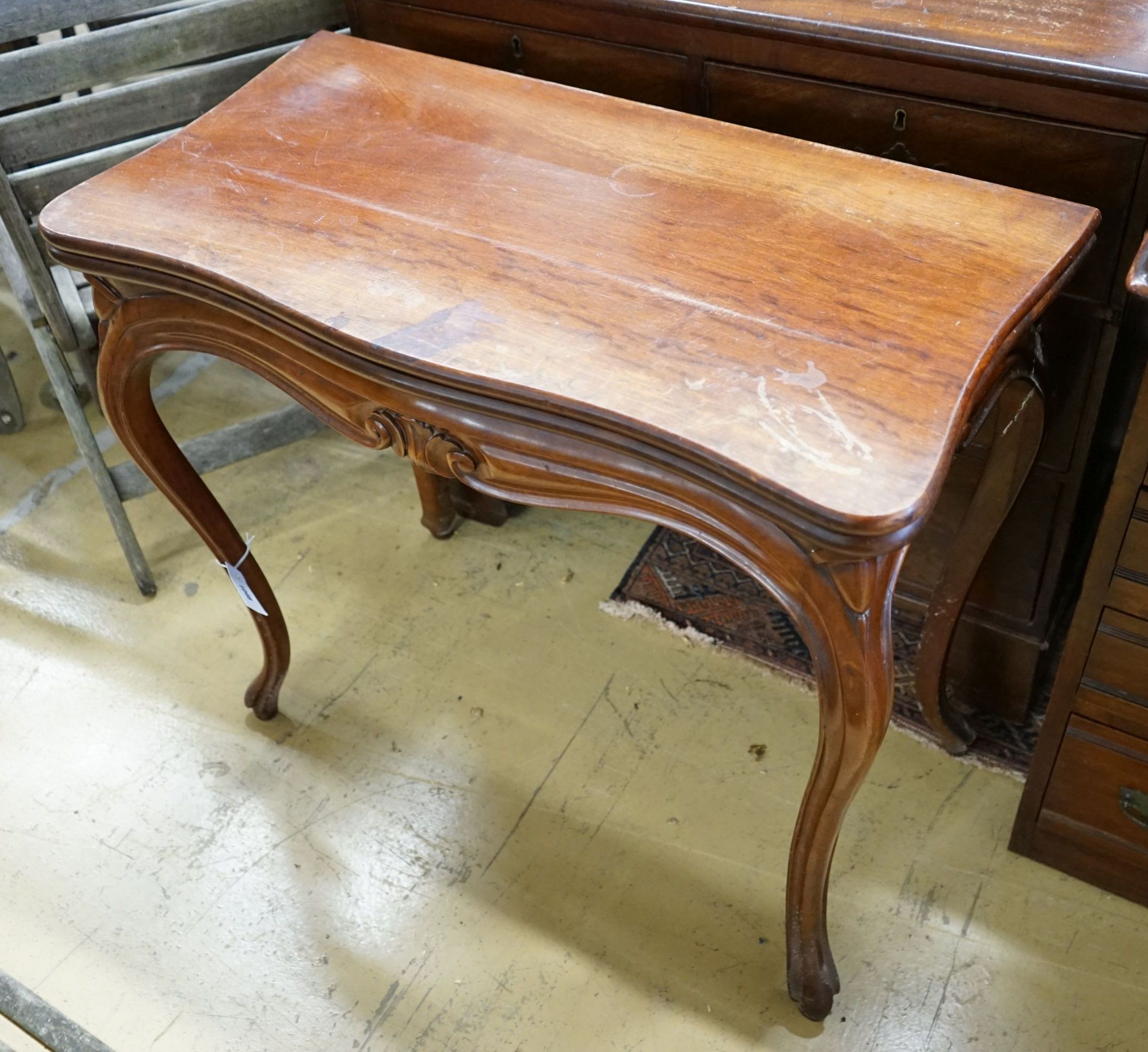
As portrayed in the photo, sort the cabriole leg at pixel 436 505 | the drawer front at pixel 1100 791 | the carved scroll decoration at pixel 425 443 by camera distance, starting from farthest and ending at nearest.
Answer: the cabriole leg at pixel 436 505
the drawer front at pixel 1100 791
the carved scroll decoration at pixel 425 443

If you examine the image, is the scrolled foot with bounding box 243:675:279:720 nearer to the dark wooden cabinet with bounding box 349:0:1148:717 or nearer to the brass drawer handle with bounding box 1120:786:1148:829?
the dark wooden cabinet with bounding box 349:0:1148:717

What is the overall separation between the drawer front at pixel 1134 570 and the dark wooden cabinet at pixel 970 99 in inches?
7.3

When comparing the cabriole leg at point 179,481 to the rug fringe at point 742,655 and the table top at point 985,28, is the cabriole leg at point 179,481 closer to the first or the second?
the rug fringe at point 742,655

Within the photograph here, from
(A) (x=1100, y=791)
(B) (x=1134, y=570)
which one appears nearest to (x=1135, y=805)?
(A) (x=1100, y=791)

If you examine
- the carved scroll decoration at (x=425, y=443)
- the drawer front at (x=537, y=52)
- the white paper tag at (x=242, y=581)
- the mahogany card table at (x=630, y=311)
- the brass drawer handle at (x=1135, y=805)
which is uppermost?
the drawer front at (x=537, y=52)

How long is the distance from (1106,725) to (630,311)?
2.58ft

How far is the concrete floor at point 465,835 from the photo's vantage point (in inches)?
57.6

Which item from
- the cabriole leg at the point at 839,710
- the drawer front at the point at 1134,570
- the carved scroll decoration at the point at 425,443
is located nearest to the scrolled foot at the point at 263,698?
the carved scroll decoration at the point at 425,443

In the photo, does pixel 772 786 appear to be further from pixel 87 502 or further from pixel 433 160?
pixel 87 502

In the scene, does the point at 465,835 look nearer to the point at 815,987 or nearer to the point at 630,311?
the point at 815,987

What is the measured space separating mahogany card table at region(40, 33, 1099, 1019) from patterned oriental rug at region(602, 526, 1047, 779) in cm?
39

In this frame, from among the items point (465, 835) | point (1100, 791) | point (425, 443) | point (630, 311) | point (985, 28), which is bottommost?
point (465, 835)

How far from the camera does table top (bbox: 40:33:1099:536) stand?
976mm

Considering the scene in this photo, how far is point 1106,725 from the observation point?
1.39 m
